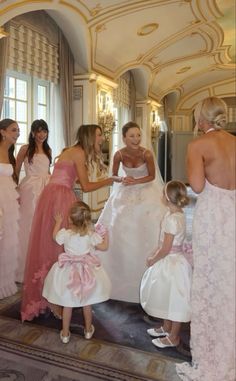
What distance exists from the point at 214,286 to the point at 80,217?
3.34ft

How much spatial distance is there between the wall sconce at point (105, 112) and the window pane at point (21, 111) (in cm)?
197

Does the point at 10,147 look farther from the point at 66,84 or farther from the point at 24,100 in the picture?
the point at 66,84

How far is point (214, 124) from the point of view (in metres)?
2.09

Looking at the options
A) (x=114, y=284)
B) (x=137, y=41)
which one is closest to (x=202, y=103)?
(x=114, y=284)

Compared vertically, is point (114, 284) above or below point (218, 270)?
below

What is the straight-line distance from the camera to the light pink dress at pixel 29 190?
396cm

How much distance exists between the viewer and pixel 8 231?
367cm

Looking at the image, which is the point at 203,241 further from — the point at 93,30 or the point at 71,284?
the point at 93,30

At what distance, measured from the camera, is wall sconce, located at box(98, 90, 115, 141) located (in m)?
7.36

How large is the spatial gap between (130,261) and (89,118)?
3.95 metres

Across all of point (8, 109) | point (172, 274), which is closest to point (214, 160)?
point (172, 274)

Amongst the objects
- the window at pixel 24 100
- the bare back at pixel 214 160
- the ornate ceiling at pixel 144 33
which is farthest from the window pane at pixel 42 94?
the bare back at pixel 214 160

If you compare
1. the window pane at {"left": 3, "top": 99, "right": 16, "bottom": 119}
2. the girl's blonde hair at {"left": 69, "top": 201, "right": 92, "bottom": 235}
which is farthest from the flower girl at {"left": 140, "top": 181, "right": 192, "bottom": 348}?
the window pane at {"left": 3, "top": 99, "right": 16, "bottom": 119}

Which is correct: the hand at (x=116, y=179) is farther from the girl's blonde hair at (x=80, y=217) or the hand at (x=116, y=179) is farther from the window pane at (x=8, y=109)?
the window pane at (x=8, y=109)
